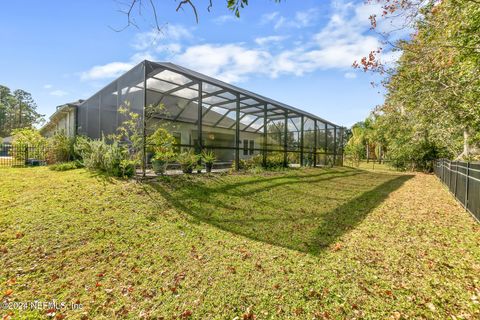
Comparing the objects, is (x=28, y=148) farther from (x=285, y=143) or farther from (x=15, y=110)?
(x=15, y=110)

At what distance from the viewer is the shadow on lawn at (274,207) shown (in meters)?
4.00

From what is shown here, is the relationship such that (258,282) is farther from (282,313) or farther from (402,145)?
(402,145)

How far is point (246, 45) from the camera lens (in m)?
7.48

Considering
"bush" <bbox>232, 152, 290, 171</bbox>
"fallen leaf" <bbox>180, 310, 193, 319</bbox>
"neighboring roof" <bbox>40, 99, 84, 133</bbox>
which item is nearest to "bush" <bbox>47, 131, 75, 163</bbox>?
"neighboring roof" <bbox>40, 99, 84, 133</bbox>

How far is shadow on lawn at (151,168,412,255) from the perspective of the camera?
400 centimetres

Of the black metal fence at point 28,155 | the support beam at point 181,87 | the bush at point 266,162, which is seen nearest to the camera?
the support beam at point 181,87

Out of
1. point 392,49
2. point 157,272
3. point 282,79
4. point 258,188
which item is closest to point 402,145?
point 282,79

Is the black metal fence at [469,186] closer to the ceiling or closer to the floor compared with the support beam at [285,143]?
closer to the floor

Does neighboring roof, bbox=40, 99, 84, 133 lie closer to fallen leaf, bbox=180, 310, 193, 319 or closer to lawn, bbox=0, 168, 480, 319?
lawn, bbox=0, 168, 480, 319

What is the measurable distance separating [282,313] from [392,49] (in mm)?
→ 7765

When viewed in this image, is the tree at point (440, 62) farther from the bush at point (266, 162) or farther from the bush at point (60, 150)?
the bush at point (60, 150)

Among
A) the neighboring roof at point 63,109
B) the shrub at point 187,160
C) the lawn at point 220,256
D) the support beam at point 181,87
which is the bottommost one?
the lawn at point 220,256

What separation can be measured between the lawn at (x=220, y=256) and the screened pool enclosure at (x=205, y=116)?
2222mm

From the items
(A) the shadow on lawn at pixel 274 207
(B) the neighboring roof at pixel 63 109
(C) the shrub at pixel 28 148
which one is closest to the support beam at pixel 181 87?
(A) the shadow on lawn at pixel 274 207
